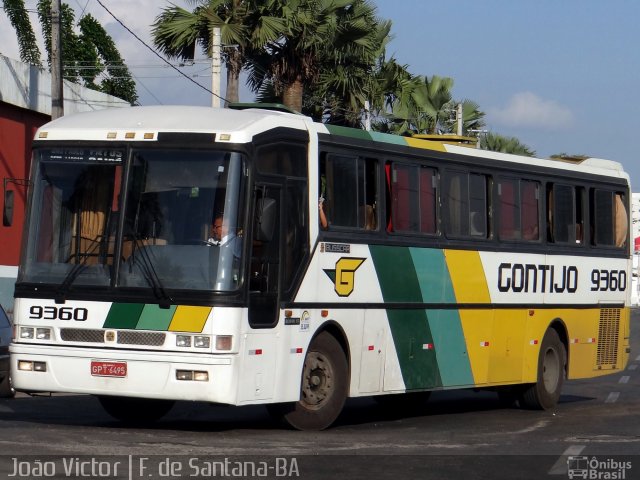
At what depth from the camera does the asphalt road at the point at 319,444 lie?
10.4m

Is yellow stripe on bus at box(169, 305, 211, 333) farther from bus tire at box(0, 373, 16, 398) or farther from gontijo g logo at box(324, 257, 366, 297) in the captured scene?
bus tire at box(0, 373, 16, 398)

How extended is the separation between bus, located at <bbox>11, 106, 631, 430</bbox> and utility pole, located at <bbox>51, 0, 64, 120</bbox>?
10.2m

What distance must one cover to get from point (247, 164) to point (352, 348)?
2.63 metres

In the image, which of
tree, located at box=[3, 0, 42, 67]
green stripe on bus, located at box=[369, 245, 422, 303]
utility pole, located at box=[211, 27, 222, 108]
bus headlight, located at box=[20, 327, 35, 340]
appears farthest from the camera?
tree, located at box=[3, 0, 42, 67]

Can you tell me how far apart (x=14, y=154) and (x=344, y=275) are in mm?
17108

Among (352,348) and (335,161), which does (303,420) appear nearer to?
(352,348)

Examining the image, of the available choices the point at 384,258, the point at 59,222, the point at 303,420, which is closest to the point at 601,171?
the point at 384,258

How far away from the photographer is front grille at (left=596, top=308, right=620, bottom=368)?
2019 cm

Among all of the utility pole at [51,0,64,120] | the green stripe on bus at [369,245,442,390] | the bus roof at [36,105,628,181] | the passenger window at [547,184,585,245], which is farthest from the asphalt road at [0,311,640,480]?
the utility pole at [51,0,64,120]

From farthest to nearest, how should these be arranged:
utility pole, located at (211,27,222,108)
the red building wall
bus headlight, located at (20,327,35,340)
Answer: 1. the red building wall
2. utility pole, located at (211,27,222,108)
3. bus headlight, located at (20,327,35,340)

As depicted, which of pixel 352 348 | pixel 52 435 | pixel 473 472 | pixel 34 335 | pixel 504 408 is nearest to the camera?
pixel 473 472

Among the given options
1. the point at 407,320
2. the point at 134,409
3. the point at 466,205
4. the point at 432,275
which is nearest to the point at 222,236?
the point at 134,409

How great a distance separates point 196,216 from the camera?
497 inches

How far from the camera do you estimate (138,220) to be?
12.8 meters
